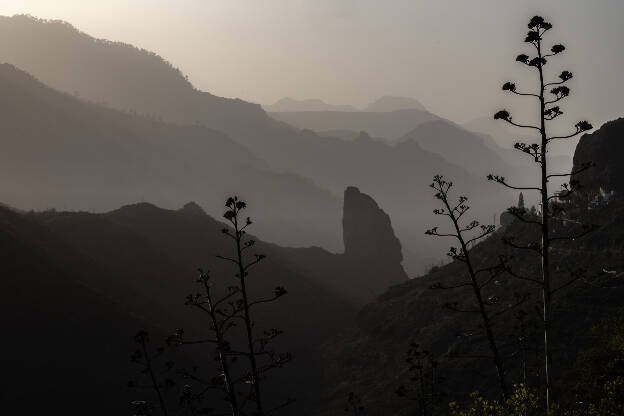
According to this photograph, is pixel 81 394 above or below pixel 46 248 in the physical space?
below

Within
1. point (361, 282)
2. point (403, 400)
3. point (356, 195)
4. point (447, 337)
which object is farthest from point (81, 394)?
point (356, 195)

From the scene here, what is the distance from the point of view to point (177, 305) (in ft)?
279

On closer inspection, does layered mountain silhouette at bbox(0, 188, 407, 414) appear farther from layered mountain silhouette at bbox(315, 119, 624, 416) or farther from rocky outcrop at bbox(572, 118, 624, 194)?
rocky outcrop at bbox(572, 118, 624, 194)

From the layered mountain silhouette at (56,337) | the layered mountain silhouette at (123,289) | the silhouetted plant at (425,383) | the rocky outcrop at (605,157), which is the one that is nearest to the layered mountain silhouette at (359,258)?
the layered mountain silhouette at (123,289)

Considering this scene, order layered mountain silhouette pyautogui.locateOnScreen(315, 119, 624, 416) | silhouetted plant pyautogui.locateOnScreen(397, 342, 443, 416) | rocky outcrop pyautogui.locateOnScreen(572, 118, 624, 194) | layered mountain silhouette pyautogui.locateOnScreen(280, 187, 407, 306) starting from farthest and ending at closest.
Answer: layered mountain silhouette pyautogui.locateOnScreen(280, 187, 407, 306) < rocky outcrop pyautogui.locateOnScreen(572, 118, 624, 194) < layered mountain silhouette pyautogui.locateOnScreen(315, 119, 624, 416) < silhouetted plant pyautogui.locateOnScreen(397, 342, 443, 416)

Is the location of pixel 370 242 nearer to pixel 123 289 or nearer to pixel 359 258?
pixel 359 258

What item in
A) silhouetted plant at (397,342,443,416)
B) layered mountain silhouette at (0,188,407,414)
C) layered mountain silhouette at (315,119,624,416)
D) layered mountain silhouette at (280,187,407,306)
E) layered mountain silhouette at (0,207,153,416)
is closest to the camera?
silhouetted plant at (397,342,443,416)

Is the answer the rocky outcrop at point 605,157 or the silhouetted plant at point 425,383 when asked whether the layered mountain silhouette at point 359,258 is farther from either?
the silhouetted plant at point 425,383

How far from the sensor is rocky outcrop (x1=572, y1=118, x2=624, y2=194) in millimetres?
82250

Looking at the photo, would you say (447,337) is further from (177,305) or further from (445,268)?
(177,305)

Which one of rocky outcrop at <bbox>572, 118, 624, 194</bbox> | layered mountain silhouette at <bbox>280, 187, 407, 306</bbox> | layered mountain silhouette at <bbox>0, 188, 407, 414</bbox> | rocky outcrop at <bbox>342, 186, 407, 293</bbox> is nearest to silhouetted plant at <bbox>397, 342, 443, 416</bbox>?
layered mountain silhouette at <bbox>0, 188, 407, 414</bbox>

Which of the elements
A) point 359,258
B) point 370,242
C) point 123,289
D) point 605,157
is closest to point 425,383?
point 123,289

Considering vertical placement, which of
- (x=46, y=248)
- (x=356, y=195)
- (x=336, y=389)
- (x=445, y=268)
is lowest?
(x=336, y=389)

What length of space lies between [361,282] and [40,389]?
Answer: 103834 mm
